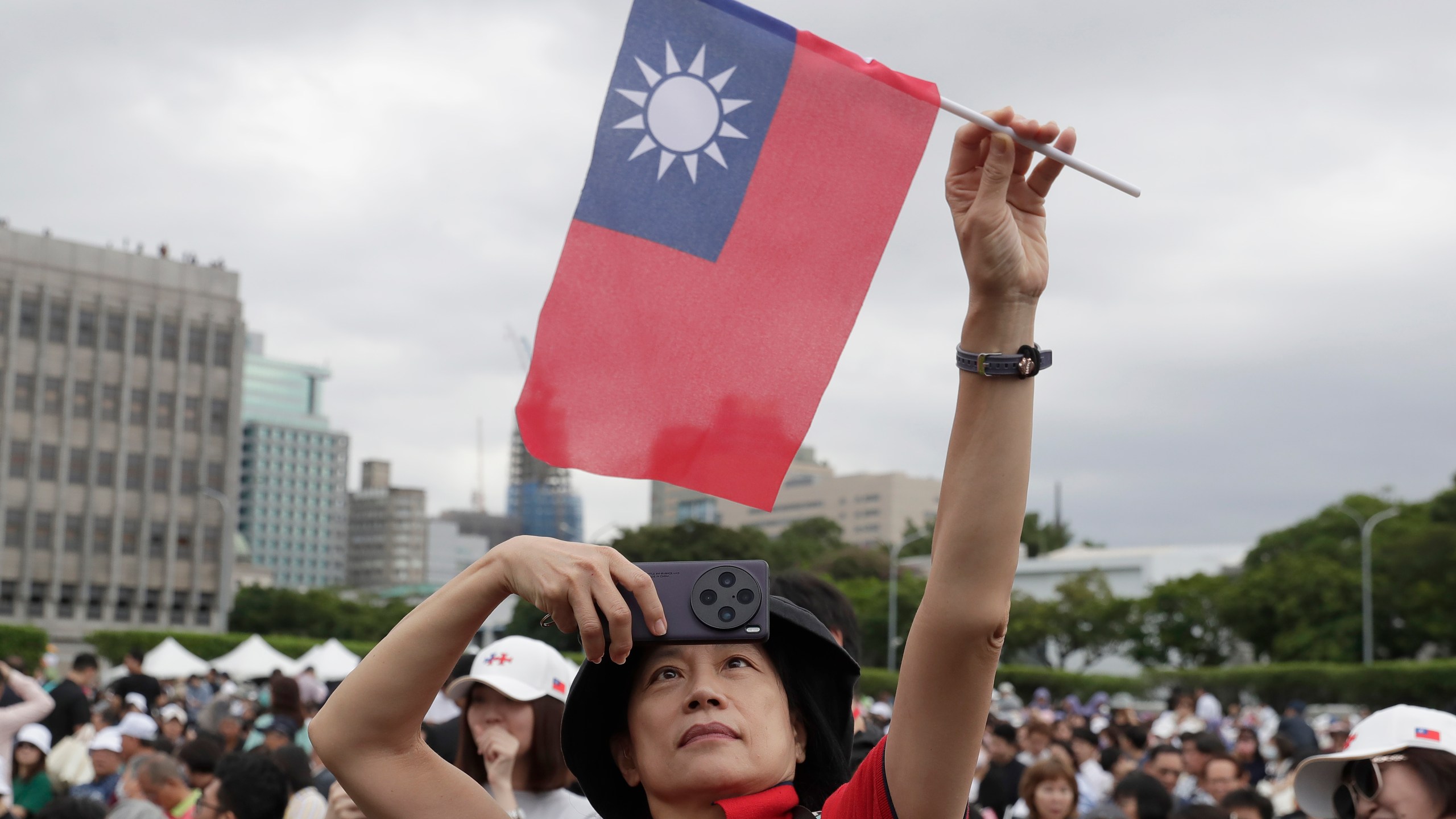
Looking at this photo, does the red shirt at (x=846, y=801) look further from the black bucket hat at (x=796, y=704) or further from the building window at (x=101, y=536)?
the building window at (x=101, y=536)

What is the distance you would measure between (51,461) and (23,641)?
117 ft

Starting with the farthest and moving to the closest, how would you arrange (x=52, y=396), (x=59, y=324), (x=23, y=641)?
(x=52, y=396), (x=59, y=324), (x=23, y=641)

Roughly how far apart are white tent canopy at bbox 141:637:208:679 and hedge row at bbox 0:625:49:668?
1968 centimetres

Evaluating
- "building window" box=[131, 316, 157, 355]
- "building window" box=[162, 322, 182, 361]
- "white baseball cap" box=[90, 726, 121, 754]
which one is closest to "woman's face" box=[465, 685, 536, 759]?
"white baseball cap" box=[90, 726, 121, 754]

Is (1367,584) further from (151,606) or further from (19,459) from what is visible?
(19,459)

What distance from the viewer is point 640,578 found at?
1.92m

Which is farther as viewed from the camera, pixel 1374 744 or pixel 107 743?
pixel 107 743

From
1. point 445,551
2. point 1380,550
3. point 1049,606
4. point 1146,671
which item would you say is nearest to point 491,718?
point 1146,671

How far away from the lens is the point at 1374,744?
11.3 feet

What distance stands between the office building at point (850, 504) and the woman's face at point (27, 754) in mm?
132914

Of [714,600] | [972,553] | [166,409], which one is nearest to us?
[972,553]

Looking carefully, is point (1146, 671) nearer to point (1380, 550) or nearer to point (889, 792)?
point (1380, 550)

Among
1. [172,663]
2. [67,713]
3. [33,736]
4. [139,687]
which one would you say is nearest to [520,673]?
[33,736]

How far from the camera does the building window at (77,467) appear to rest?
260 ft
